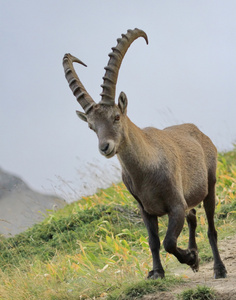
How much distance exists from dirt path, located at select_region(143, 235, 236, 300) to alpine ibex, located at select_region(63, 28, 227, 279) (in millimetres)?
215

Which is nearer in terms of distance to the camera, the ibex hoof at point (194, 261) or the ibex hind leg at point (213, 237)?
the ibex hoof at point (194, 261)

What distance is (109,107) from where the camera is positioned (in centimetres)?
556

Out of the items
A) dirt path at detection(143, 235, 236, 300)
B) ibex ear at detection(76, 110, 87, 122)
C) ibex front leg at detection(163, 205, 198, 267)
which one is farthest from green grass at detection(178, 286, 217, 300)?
ibex ear at detection(76, 110, 87, 122)

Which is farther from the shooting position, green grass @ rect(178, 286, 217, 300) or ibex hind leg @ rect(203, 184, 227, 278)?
ibex hind leg @ rect(203, 184, 227, 278)

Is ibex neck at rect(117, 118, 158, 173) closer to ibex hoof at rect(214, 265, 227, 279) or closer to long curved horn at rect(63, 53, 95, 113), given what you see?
long curved horn at rect(63, 53, 95, 113)

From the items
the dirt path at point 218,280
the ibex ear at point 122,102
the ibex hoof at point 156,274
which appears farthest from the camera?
the ibex hoof at point 156,274

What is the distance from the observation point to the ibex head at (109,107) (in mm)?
5336

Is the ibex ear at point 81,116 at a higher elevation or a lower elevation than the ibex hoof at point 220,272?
higher

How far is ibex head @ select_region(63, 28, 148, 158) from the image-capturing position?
5336 mm

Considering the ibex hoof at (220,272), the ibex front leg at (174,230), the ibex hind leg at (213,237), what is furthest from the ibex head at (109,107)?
the ibex hoof at (220,272)

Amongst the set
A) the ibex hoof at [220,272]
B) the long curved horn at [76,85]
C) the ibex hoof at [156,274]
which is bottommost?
the ibex hoof at [220,272]

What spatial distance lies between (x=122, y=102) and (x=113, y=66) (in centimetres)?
44

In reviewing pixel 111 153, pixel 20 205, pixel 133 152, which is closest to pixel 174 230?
pixel 133 152

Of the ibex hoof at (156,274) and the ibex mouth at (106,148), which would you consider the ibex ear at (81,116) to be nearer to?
the ibex mouth at (106,148)
